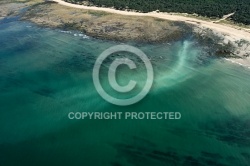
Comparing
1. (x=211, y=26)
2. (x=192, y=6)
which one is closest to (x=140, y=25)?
(x=211, y=26)

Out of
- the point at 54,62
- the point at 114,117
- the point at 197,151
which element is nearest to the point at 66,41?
the point at 54,62

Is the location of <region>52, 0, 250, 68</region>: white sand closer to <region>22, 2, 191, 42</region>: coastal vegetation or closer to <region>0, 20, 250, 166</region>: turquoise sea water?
<region>22, 2, 191, 42</region>: coastal vegetation

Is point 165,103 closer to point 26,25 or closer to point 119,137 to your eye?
point 119,137

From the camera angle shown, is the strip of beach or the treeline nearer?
the strip of beach

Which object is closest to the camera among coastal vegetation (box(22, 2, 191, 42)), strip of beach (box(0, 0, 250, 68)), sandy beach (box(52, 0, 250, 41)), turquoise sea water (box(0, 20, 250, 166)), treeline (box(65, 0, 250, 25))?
turquoise sea water (box(0, 20, 250, 166))

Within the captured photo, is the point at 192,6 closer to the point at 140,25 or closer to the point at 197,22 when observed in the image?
the point at 197,22

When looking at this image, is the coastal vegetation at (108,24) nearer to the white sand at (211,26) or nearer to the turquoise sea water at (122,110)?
the white sand at (211,26)

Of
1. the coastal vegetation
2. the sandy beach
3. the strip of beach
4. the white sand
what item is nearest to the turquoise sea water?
the strip of beach

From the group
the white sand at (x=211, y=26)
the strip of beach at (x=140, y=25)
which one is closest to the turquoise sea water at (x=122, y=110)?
the strip of beach at (x=140, y=25)
